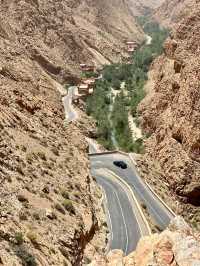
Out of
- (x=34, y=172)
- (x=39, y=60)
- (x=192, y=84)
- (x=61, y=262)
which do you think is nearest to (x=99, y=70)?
(x=39, y=60)

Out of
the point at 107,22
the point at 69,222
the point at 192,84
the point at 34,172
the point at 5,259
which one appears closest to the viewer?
the point at 5,259

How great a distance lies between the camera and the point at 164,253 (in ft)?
48.8

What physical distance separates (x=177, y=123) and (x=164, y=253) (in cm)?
3700

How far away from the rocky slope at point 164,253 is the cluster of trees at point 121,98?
39263mm

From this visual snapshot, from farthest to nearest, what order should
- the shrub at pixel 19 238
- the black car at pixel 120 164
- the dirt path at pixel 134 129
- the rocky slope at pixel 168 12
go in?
the rocky slope at pixel 168 12
the dirt path at pixel 134 129
the black car at pixel 120 164
the shrub at pixel 19 238

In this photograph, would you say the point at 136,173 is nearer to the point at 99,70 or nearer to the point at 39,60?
the point at 39,60

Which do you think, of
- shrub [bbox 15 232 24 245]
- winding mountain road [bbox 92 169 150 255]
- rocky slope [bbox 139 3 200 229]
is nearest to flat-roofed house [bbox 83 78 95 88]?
rocky slope [bbox 139 3 200 229]

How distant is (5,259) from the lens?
59.0 feet

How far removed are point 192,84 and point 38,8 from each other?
49.2m

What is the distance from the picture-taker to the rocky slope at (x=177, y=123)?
46531mm

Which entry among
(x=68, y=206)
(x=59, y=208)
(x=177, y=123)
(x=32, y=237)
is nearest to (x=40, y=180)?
(x=68, y=206)

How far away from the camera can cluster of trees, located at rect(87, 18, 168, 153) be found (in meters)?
59.8

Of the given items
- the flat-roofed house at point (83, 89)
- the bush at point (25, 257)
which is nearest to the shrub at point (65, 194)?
the bush at point (25, 257)

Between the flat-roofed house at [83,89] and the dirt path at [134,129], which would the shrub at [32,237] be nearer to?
the dirt path at [134,129]
